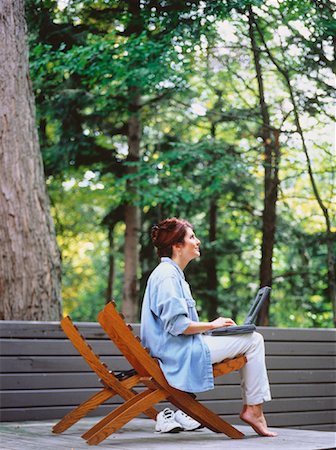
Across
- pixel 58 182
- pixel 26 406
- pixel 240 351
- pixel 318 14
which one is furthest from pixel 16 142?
pixel 58 182

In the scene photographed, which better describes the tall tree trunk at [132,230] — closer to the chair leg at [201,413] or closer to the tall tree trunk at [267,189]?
the tall tree trunk at [267,189]

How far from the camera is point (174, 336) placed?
4098 millimetres

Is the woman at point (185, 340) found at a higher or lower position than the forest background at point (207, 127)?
lower

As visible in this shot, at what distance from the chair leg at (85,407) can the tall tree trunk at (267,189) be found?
21.8 ft

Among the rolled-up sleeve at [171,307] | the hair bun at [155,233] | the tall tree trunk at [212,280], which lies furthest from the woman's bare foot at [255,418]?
the tall tree trunk at [212,280]

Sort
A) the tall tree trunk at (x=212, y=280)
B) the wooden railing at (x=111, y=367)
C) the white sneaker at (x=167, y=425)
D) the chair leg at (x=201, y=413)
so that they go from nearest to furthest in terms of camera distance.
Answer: the chair leg at (x=201, y=413) → the white sneaker at (x=167, y=425) → the wooden railing at (x=111, y=367) → the tall tree trunk at (x=212, y=280)

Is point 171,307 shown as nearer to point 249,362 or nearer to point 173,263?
point 173,263

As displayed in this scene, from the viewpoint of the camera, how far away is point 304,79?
34.1ft

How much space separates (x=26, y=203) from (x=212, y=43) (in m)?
4.61

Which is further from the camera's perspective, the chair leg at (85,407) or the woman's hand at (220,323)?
the chair leg at (85,407)

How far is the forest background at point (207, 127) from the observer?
10.0 meters

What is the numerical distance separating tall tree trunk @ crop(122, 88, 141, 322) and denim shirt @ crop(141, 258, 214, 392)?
694 cm

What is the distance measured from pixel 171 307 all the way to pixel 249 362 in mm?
543

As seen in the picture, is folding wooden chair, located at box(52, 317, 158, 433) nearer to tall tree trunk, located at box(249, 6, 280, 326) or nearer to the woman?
the woman
